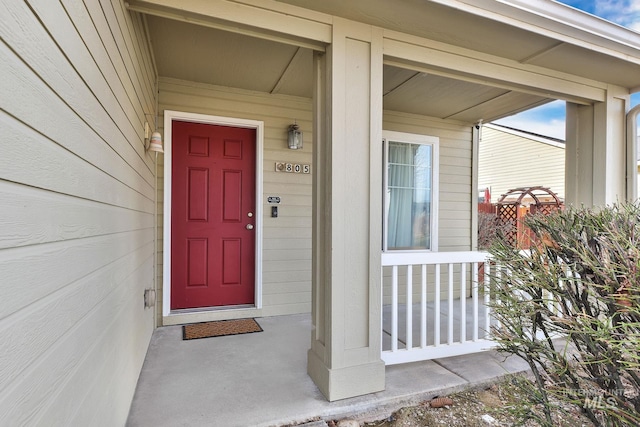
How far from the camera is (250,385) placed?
211 centimetres

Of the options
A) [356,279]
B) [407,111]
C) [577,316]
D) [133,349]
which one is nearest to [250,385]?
[133,349]

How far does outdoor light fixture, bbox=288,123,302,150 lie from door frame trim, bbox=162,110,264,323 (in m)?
0.31

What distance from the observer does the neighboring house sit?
79 centimetres

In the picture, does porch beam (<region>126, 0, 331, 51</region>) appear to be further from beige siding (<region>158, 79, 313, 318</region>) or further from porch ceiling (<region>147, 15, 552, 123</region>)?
beige siding (<region>158, 79, 313, 318</region>)

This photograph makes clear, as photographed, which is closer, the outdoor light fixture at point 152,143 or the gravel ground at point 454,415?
the gravel ground at point 454,415

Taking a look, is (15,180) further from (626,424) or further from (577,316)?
(626,424)

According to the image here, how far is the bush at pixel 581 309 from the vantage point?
1.00m

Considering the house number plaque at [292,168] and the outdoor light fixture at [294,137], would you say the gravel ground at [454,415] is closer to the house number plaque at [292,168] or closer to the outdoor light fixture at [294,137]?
the house number plaque at [292,168]

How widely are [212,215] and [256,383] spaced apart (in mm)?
1823

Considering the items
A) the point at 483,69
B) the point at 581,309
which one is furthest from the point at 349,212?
the point at 483,69
